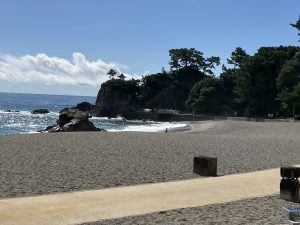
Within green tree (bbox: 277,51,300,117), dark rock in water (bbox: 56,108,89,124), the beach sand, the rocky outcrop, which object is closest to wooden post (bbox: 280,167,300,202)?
the beach sand

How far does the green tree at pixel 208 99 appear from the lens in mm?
100375

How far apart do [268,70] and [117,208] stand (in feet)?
249

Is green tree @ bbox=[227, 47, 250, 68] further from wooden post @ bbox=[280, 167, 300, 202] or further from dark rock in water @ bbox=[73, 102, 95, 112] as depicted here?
wooden post @ bbox=[280, 167, 300, 202]

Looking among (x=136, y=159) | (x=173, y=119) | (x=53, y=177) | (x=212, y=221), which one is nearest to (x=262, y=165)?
(x=136, y=159)

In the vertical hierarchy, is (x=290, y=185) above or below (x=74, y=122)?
above

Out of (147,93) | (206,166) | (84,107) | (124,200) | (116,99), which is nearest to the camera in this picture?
(124,200)

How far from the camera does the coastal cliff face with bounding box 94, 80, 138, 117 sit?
406 feet

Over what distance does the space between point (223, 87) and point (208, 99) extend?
318 inches

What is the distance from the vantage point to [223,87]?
106 meters

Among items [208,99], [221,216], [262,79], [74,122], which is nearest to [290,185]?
[221,216]

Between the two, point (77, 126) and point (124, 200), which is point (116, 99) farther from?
point (124, 200)

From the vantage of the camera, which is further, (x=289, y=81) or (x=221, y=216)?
(x=289, y=81)

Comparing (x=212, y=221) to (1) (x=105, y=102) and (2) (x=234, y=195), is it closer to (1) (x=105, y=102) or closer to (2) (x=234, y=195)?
(2) (x=234, y=195)

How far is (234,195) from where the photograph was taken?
10.8 metres
